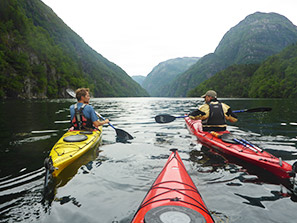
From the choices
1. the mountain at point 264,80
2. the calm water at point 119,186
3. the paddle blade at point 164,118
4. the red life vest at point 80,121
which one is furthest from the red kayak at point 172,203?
the mountain at point 264,80

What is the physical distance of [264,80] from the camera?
89.5m

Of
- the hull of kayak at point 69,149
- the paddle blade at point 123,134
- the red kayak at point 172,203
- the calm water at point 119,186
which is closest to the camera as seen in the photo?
the red kayak at point 172,203

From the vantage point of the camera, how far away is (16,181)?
4371 mm

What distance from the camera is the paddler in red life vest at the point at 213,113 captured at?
283 inches

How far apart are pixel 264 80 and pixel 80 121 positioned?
10111 cm

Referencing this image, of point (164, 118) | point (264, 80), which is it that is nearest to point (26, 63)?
point (164, 118)

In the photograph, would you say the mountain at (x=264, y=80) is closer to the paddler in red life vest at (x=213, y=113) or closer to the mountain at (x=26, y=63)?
the paddler in red life vest at (x=213, y=113)

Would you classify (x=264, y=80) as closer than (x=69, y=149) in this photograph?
No

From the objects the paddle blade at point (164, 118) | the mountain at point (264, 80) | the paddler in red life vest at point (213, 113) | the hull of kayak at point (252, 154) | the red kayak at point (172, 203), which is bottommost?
the hull of kayak at point (252, 154)

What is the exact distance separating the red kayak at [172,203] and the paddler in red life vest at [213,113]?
3.98 metres

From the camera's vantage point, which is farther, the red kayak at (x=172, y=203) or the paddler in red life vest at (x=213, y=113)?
the paddler in red life vest at (x=213, y=113)

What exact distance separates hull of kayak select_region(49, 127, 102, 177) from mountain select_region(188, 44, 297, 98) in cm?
8109

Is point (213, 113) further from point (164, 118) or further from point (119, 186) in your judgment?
point (119, 186)

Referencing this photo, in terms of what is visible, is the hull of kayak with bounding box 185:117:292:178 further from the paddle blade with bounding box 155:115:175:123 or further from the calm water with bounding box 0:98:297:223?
the paddle blade with bounding box 155:115:175:123
